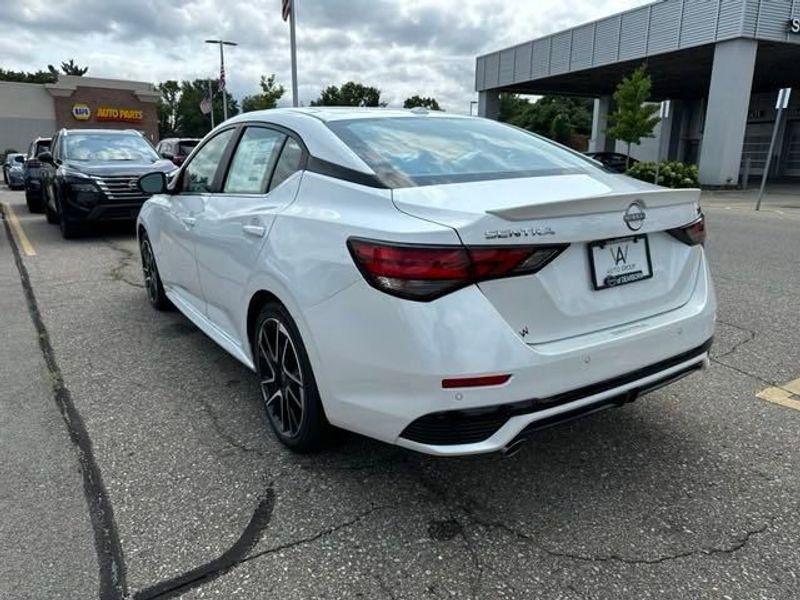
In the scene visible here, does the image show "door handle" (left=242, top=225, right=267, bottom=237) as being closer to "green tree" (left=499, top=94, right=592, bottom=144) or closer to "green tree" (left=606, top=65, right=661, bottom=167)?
"green tree" (left=606, top=65, right=661, bottom=167)

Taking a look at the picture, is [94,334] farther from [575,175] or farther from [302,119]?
[575,175]

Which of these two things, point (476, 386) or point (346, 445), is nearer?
point (476, 386)

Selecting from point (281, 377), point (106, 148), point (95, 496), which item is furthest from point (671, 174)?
point (95, 496)

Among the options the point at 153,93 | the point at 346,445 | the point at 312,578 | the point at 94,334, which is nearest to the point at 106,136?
the point at 94,334

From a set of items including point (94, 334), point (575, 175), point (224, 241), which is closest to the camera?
point (575, 175)

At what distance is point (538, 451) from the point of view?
311 cm

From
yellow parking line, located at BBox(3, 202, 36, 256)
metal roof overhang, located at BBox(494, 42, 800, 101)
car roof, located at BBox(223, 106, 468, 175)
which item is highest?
metal roof overhang, located at BBox(494, 42, 800, 101)

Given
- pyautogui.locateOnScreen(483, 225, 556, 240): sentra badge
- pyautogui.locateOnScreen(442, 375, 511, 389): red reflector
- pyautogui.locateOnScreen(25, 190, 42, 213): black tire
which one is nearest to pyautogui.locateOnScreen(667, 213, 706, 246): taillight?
pyautogui.locateOnScreen(483, 225, 556, 240): sentra badge

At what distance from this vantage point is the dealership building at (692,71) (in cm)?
2303

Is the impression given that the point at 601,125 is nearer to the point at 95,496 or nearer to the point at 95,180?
the point at 95,180

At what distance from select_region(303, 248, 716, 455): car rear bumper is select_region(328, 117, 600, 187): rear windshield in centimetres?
63

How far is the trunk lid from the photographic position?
2.27 m

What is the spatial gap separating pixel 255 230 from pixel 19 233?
33.5 feet

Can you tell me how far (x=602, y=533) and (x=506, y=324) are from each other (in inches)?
37.0
